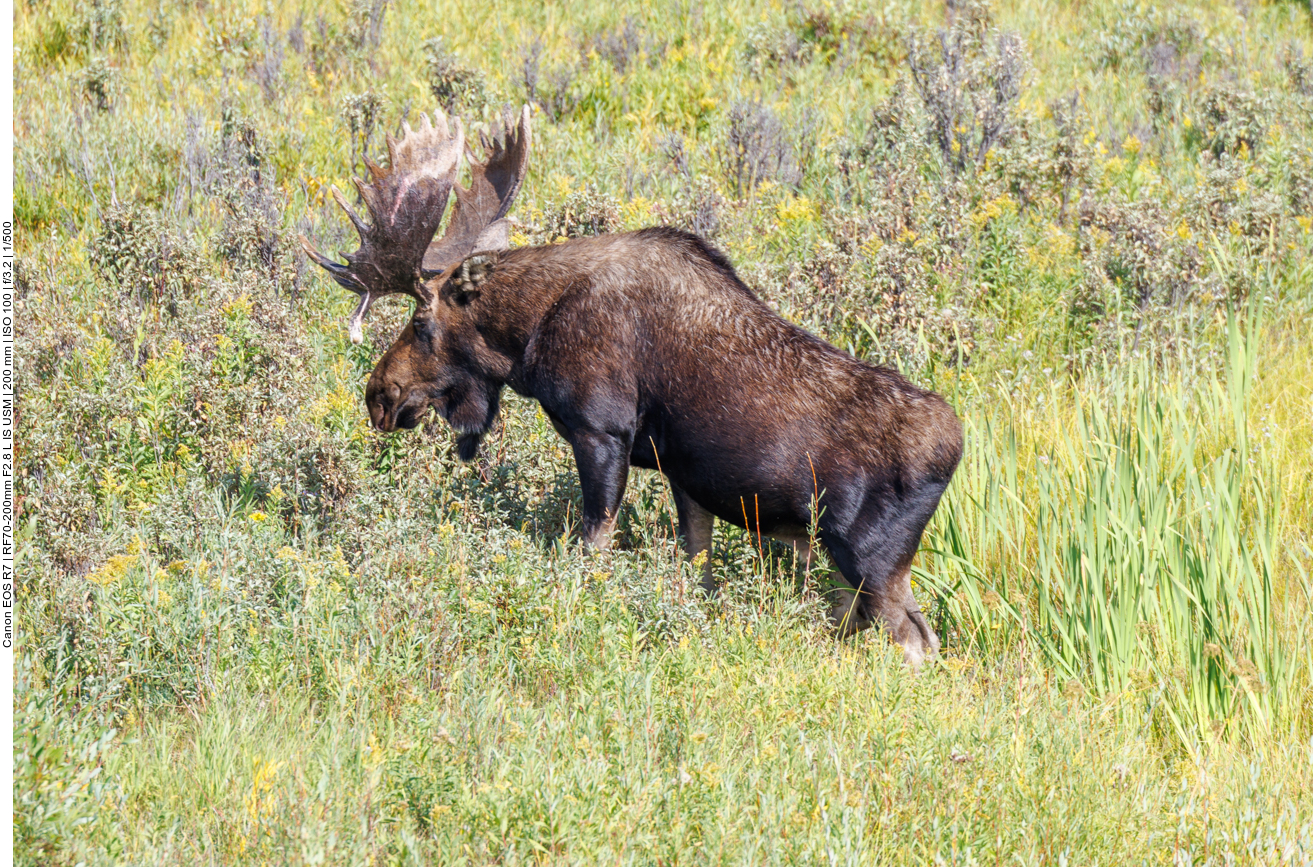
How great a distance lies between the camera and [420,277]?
594 cm

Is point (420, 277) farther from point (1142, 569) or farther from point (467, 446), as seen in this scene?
point (1142, 569)

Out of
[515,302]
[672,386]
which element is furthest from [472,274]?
[672,386]

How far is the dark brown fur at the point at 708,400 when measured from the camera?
195 inches

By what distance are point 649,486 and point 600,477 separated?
1.00 metres

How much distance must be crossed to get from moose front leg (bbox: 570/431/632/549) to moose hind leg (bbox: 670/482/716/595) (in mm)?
361

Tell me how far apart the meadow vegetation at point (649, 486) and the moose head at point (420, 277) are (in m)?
0.48

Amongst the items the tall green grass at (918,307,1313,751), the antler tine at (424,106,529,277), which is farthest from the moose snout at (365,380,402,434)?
the tall green grass at (918,307,1313,751)

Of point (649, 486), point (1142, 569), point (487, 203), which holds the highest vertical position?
point (487, 203)

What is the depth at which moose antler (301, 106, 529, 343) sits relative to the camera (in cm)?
584

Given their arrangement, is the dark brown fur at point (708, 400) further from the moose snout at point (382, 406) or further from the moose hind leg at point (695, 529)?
the moose snout at point (382, 406)

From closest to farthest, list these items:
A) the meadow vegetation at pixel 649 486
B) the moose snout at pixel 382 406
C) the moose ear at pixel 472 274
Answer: the meadow vegetation at pixel 649 486
the moose ear at pixel 472 274
the moose snout at pixel 382 406

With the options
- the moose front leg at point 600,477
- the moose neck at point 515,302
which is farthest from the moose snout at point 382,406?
the moose front leg at point 600,477

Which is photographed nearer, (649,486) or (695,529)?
(695,529)

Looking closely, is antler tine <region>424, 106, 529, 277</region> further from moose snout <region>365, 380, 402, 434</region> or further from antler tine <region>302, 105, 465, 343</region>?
moose snout <region>365, 380, 402, 434</region>
